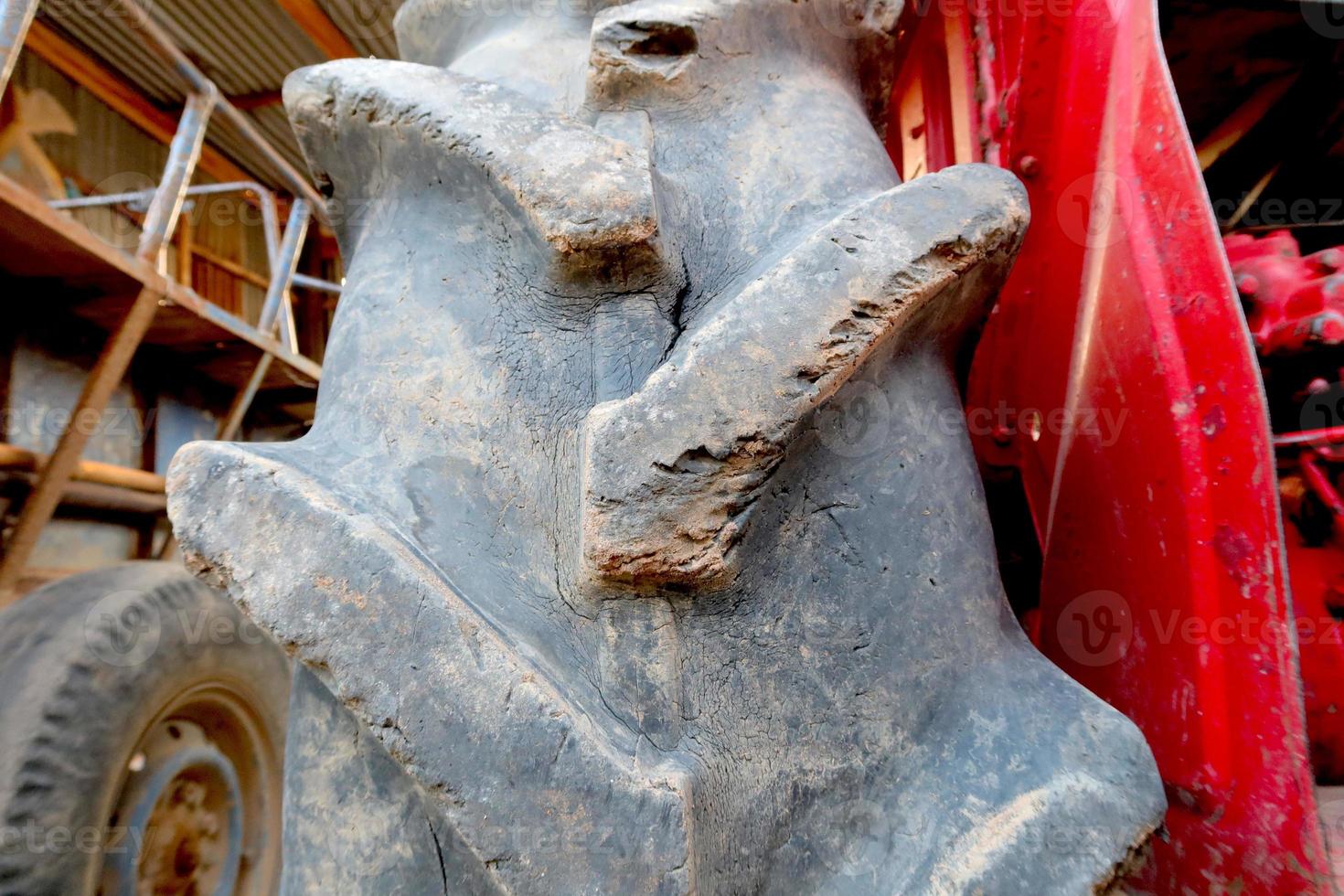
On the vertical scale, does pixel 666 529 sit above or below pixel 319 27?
below

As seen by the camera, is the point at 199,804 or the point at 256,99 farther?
the point at 256,99

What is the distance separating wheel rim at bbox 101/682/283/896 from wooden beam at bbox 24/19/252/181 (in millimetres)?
3646

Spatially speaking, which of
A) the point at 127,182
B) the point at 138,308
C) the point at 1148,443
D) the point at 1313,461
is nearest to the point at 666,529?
the point at 1148,443

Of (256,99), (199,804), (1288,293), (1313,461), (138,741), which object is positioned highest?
(256,99)

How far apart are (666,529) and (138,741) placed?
1316 mm

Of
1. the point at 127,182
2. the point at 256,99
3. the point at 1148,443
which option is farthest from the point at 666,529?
the point at 127,182

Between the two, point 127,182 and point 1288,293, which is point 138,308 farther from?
point 127,182

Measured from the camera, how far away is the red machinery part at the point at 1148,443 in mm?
527

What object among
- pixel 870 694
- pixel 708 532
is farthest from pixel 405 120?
pixel 870 694

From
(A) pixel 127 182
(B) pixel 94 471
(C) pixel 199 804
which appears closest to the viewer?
(C) pixel 199 804

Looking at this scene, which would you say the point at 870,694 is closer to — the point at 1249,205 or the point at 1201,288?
the point at 1201,288

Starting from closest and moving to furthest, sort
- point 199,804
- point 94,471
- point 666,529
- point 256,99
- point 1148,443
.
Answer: point 666,529 < point 1148,443 < point 199,804 < point 94,471 < point 256,99

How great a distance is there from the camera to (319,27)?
122 inches

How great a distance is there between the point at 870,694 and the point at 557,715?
20cm
